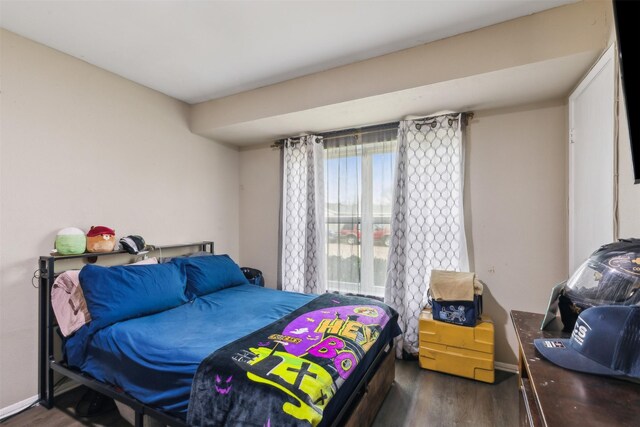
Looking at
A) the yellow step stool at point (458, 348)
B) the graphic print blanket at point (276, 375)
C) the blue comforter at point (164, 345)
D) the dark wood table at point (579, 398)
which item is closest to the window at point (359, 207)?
the yellow step stool at point (458, 348)

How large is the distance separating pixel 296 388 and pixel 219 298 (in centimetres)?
150

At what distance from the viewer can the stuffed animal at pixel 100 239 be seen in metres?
2.22

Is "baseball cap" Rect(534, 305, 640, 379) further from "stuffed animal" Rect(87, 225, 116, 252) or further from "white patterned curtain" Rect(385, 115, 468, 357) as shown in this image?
"stuffed animal" Rect(87, 225, 116, 252)

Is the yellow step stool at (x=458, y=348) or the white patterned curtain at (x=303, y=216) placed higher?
the white patterned curtain at (x=303, y=216)

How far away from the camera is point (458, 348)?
236 cm

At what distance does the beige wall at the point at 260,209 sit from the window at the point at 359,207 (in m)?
0.74

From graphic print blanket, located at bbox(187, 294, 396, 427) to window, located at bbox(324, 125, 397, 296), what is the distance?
1.29 m

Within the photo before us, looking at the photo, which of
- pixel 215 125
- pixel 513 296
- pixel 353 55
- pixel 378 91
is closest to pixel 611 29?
pixel 378 91

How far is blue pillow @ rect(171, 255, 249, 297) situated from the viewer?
8.35 feet

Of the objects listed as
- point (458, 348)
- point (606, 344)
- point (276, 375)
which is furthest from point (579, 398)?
point (458, 348)

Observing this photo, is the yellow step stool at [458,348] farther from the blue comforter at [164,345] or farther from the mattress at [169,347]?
the blue comforter at [164,345]

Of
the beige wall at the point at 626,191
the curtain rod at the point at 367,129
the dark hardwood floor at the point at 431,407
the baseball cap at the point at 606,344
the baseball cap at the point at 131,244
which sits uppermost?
the curtain rod at the point at 367,129

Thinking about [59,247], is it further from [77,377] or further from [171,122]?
[171,122]

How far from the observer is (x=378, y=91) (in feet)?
7.40
